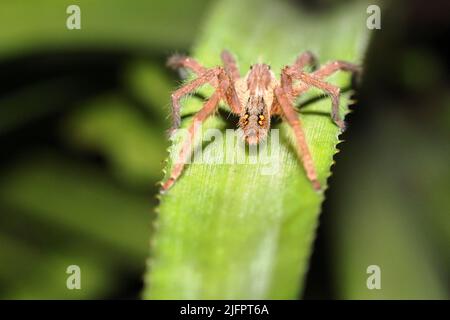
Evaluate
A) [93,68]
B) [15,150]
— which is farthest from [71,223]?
[93,68]

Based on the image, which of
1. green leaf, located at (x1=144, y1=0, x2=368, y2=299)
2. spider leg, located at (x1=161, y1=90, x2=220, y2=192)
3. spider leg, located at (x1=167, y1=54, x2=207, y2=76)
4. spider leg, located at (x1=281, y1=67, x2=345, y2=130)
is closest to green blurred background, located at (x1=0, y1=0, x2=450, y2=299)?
spider leg, located at (x1=167, y1=54, x2=207, y2=76)

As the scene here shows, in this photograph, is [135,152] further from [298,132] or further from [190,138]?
[298,132]

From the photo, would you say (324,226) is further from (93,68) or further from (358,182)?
(93,68)

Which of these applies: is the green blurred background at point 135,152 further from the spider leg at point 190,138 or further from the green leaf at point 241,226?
the green leaf at point 241,226

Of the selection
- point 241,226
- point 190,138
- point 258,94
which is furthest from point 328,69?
point 241,226

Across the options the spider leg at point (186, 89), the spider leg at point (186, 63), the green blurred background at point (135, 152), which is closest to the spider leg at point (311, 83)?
the spider leg at point (186, 89)

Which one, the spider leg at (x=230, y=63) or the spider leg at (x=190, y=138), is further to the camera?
the spider leg at (x=230, y=63)

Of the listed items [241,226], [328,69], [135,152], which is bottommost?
[241,226]

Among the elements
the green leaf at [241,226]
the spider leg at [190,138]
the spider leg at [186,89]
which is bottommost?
the green leaf at [241,226]
